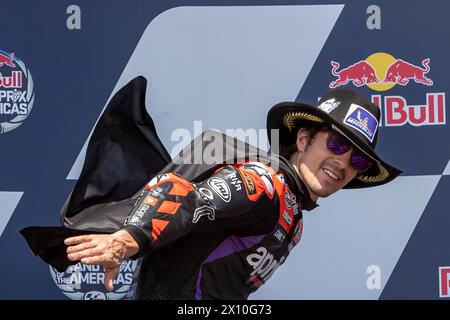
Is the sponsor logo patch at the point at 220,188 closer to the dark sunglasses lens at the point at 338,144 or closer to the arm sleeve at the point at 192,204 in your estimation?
the arm sleeve at the point at 192,204

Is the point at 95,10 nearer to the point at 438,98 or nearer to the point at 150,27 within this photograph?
the point at 150,27

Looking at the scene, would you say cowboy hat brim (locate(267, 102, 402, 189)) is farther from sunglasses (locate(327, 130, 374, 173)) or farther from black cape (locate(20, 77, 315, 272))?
black cape (locate(20, 77, 315, 272))

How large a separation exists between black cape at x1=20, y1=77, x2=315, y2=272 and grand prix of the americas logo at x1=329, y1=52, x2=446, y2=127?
1130 millimetres

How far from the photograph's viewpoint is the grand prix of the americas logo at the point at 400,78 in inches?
143

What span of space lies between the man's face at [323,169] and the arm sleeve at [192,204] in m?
0.29

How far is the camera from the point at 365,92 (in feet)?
12.0

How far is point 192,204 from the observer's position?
1.97 m

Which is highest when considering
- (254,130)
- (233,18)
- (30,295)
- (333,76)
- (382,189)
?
(233,18)

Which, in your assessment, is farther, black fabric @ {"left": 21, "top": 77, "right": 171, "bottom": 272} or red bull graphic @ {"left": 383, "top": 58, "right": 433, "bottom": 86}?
red bull graphic @ {"left": 383, "top": 58, "right": 433, "bottom": 86}

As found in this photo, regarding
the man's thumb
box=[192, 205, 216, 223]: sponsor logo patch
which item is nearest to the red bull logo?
box=[192, 205, 216, 223]: sponsor logo patch

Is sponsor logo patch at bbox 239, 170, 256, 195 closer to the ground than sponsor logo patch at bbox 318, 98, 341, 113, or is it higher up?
closer to the ground

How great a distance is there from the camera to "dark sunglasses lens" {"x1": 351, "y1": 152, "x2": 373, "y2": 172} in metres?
2.40

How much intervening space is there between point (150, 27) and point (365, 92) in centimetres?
95
